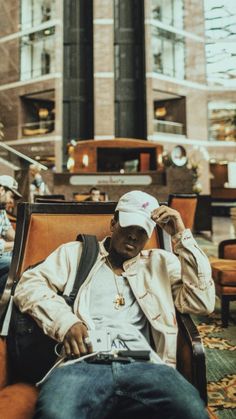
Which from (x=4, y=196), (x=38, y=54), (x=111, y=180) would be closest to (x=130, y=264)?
(x=4, y=196)

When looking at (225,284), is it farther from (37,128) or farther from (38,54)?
(38,54)

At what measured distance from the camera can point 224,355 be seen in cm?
251

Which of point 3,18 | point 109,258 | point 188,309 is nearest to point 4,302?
point 109,258

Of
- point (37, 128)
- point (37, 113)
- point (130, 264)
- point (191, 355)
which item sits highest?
point (37, 113)

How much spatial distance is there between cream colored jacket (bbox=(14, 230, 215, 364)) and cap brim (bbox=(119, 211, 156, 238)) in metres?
0.14

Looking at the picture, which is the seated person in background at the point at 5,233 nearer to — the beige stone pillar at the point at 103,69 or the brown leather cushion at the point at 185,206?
the brown leather cushion at the point at 185,206

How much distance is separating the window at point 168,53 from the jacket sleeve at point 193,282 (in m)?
16.5

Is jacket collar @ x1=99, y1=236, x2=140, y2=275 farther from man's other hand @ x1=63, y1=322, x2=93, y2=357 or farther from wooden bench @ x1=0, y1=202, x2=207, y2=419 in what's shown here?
man's other hand @ x1=63, y1=322, x2=93, y2=357

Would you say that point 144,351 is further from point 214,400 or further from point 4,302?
point 214,400

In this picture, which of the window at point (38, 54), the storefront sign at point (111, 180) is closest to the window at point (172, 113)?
the window at point (38, 54)

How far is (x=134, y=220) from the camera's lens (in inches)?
60.4

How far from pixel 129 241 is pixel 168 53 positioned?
17598 millimetres

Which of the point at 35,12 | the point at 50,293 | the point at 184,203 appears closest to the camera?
the point at 50,293

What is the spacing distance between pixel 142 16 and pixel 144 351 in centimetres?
1753
